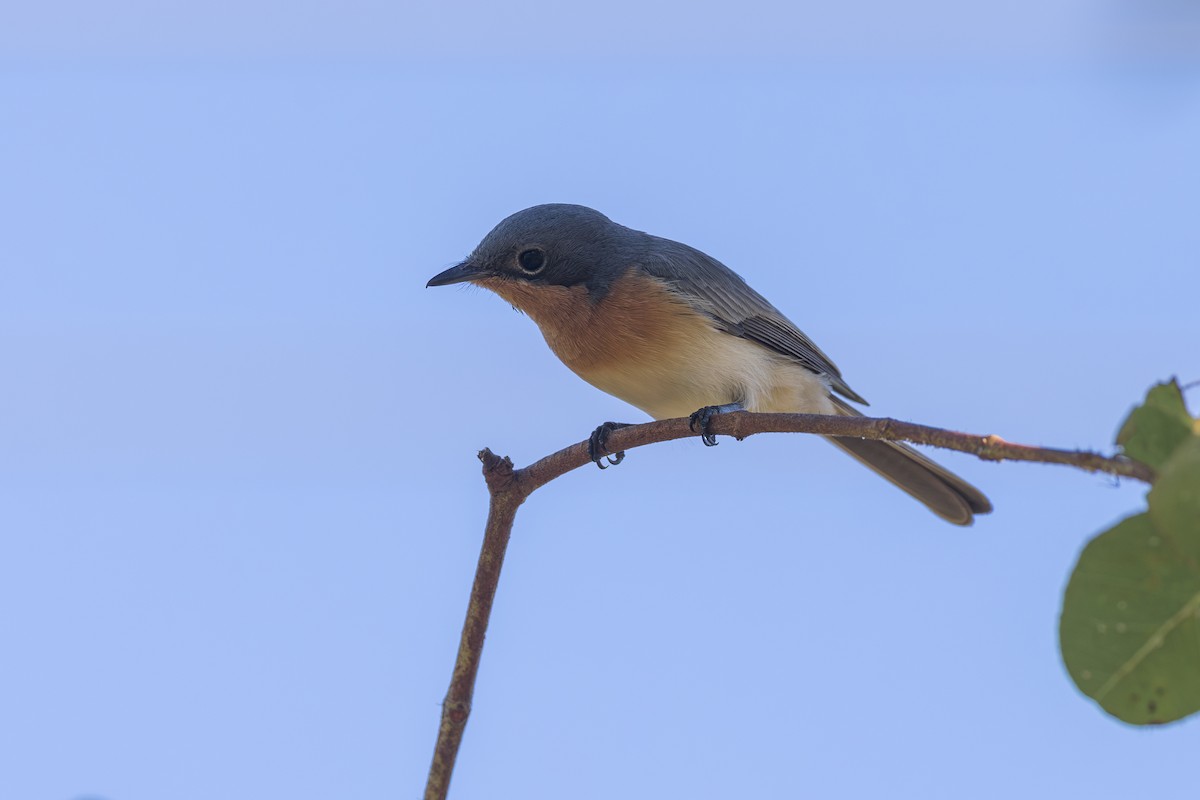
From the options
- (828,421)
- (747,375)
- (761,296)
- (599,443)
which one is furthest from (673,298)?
(828,421)

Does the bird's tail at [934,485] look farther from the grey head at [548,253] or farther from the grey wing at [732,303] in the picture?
the grey head at [548,253]

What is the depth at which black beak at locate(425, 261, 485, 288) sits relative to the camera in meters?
5.04

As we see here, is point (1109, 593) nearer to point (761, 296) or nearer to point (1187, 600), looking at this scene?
point (1187, 600)

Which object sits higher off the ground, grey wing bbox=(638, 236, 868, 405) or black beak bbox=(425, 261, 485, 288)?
grey wing bbox=(638, 236, 868, 405)

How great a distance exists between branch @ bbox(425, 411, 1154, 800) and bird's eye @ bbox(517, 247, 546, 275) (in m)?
2.02

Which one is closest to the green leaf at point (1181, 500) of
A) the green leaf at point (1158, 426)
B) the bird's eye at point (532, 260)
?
the green leaf at point (1158, 426)

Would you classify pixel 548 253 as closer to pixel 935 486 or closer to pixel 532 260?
pixel 532 260

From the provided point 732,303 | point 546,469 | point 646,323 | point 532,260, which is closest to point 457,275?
point 532,260

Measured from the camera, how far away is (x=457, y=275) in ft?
16.6

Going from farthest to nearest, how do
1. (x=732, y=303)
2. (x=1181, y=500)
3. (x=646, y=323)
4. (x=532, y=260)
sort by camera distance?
(x=732, y=303) → (x=532, y=260) → (x=646, y=323) → (x=1181, y=500)

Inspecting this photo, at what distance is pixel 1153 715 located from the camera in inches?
60.6

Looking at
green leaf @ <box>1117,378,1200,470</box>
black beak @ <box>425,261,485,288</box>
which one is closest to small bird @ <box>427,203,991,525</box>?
black beak @ <box>425,261,485,288</box>

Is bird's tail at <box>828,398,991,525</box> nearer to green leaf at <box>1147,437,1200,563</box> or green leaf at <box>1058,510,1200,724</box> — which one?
green leaf at <box>1058,510,1200,724</box>

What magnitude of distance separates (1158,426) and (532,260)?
12.6 feet
